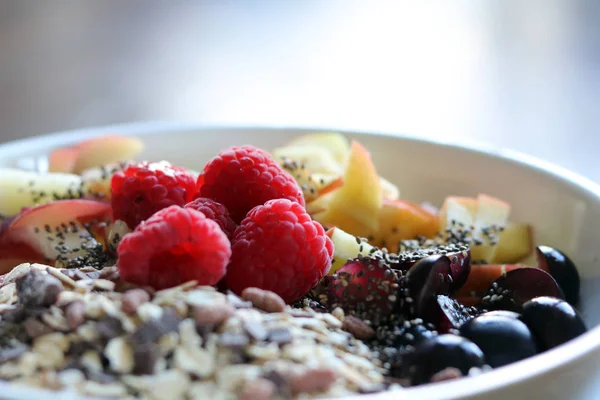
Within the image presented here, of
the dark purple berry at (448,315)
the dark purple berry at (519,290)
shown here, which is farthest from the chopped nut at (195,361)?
the dark purple berry at (519,290)

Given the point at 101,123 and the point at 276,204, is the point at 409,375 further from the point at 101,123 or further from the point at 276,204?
the point at 101,123

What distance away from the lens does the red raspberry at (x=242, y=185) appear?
101cm

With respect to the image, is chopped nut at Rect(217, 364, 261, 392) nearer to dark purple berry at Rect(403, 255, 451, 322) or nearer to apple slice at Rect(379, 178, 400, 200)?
dark purple berry at Rect(403, 255, 451, 322)

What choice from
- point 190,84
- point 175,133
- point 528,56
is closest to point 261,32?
point 190,84

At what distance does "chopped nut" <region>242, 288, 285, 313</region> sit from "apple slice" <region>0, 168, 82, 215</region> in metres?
0.57

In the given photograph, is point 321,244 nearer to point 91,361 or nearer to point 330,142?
point 91,361

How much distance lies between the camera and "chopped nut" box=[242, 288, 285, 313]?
78 centimetres

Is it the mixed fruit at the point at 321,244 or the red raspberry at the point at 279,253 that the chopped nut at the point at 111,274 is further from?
the red raspberry at the point at 279,253

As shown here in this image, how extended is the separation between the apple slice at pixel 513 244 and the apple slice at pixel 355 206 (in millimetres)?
209

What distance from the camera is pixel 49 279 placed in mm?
768

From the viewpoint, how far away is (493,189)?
1.29 meters

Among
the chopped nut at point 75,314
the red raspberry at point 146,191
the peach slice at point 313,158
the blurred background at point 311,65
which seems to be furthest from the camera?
the blurred background at point 311,65

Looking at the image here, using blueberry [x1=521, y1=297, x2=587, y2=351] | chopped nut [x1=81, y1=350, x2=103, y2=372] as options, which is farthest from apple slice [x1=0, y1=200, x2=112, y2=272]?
blueberry [x1=521, y1=297, x2=587, y2=351]

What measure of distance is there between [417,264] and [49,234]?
0.60 meters
